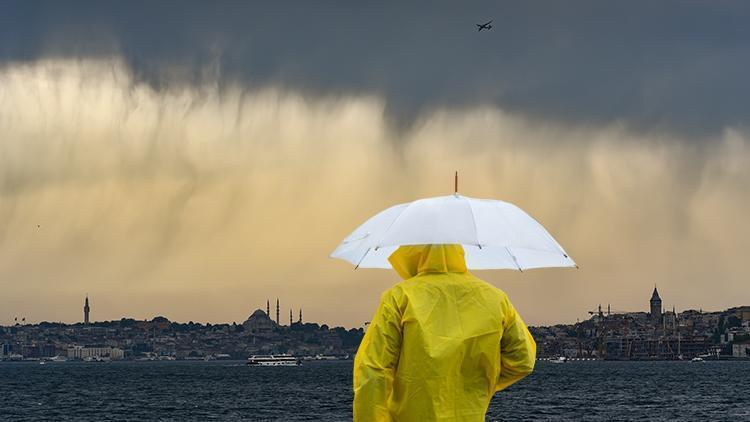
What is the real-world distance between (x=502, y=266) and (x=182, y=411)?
9035 cm

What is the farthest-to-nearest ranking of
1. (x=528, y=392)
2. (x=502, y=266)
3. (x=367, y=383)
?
(x=528, y=392) → (x=502, y=266) → (x=367, y=383)

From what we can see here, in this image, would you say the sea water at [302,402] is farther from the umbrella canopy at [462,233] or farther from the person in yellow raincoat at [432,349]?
the person in yellow raincoat at [432,349]

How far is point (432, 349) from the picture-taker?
6.80 metres

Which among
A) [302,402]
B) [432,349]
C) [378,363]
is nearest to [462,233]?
[432,349]

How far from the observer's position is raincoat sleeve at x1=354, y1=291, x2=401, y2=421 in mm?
6738

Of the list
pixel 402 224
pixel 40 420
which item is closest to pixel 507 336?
pixel 402 224

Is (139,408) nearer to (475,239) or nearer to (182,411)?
(182,411)

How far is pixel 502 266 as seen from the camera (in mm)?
8000

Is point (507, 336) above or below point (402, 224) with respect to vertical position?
below

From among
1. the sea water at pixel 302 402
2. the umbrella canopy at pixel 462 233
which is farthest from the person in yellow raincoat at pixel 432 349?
the sea water at pixel 302 402

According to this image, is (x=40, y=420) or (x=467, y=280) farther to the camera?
(x=40, y=420)

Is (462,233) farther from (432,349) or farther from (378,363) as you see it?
(378,363)

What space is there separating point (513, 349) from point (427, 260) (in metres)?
0.72

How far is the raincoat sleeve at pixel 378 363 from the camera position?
674 cm
